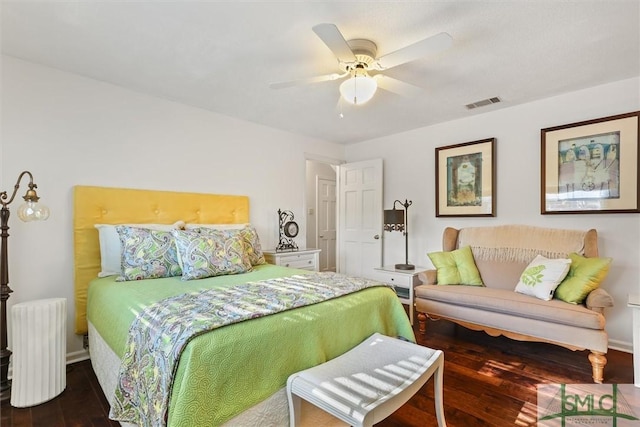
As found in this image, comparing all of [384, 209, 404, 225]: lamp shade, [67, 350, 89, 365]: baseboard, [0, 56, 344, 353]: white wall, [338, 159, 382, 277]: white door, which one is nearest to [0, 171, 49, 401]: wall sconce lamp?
[0, 56, 344, 353]: white wall

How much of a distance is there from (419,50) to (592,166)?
2324 mm

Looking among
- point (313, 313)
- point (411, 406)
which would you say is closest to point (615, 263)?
point (411, 406)

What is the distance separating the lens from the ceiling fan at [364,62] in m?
1.73

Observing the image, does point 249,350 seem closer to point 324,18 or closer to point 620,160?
point 324,18

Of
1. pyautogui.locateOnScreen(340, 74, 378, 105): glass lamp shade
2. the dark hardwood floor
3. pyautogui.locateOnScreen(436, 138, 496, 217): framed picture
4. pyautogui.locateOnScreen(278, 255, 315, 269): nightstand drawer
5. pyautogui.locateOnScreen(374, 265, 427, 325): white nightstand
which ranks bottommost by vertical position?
the dark hardwood floor

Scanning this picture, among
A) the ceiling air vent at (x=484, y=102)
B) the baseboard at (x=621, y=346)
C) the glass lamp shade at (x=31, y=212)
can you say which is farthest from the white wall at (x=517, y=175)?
the glass lamp shade at (x=31, y=212)

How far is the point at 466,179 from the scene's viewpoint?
374cm

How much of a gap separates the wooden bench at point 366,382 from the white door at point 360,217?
2852mm

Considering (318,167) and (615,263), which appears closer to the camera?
(615,263)

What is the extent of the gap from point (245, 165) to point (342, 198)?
5.79 feet

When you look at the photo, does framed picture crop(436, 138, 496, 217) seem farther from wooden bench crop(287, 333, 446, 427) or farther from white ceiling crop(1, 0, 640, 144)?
wooden bench crop(287, 333, 446, 427)

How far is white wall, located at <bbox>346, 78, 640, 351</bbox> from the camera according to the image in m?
2.77

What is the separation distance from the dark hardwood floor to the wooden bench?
0.41 metres

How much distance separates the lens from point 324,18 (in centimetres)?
186
